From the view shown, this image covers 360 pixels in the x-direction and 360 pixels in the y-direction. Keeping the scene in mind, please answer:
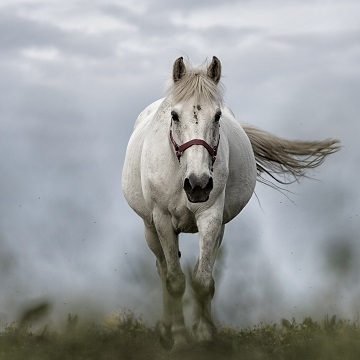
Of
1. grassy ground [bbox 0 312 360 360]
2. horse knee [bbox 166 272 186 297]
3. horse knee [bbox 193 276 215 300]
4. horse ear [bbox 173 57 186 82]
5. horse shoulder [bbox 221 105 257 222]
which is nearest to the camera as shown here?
grassy ground [bbox 0 312 360 360]

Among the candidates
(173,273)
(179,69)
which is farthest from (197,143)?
(173,273)

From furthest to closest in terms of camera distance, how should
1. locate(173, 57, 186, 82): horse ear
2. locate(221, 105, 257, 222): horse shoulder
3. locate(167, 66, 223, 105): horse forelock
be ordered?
locate(221, 105, 257, 222): horse shoulder
locate(173, 57, 186, 82): horse ear
locate(167, 66, 223, 105): horse forelock

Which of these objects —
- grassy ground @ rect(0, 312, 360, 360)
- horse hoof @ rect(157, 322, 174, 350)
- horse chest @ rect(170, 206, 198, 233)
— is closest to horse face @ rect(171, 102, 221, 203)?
horse chest @ rect(170, 206, 198, 233)

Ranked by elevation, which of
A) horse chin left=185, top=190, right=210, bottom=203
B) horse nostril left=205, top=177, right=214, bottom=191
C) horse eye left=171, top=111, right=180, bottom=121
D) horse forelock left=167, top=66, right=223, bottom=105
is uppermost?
horse forelock left=167, top=66, right=223, bottom=105

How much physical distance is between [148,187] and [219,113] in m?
1.24

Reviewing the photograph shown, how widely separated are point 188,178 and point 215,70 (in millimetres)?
1202

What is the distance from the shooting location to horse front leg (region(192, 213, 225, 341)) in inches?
360

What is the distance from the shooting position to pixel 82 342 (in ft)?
29.7

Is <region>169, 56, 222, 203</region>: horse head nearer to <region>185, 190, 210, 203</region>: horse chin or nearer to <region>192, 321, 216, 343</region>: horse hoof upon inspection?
<region>185, 190, 210, 203</region>: horse chin

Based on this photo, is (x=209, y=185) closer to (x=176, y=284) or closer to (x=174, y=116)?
(x=174, y=116)

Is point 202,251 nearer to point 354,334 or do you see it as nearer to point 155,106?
point 354,334

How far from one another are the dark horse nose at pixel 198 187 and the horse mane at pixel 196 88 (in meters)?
0.70

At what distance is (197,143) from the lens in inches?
338

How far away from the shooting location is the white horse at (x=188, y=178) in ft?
28.5
